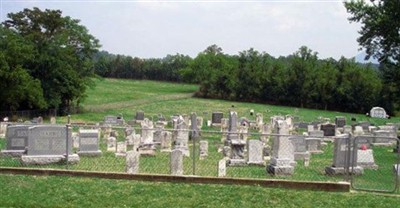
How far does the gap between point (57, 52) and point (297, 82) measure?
126 ft

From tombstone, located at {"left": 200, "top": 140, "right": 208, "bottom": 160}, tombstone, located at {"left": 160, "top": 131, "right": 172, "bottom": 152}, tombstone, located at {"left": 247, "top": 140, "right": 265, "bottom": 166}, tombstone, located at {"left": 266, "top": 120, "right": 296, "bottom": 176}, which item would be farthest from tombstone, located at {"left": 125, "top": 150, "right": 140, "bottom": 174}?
tombstone, located at {"left": 160, "top": 131, "right": 172, "bottom": 152}

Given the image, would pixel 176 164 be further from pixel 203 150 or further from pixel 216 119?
pixel 216 119

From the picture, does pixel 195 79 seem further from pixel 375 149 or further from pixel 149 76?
pixel 375 149

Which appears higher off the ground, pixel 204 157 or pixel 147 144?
pixel 147 144

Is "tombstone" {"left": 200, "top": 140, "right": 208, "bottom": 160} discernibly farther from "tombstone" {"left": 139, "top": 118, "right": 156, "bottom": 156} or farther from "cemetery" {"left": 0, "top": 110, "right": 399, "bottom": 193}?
"tombstone" {"left": 139, "top": 118, "right": 156, "bottom": 156}

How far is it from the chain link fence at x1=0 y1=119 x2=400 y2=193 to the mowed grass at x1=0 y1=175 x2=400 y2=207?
1.43m

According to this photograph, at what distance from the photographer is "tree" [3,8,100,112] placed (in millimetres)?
47781

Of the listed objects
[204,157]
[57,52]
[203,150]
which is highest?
[57,52]

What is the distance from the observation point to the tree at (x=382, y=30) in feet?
100

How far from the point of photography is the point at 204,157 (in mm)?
22312

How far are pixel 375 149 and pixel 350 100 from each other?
4450cm

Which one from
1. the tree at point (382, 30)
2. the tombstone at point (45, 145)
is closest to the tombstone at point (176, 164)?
the tombstone at point (45, 145)

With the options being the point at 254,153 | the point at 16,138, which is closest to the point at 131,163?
the point at 254,153

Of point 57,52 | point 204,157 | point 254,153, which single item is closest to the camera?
point 254,153
